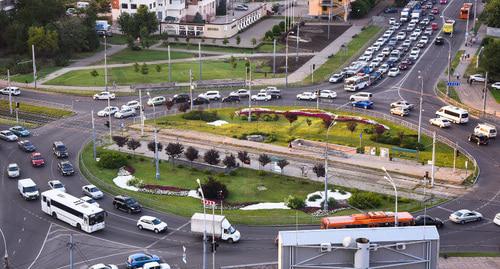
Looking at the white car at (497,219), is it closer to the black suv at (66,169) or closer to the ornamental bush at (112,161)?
the ornamental bush at (112,161)

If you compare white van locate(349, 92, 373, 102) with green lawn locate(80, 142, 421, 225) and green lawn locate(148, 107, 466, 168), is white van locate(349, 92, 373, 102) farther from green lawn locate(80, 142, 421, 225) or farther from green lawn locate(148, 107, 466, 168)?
green lawn locate(80, 142, 421, 225)

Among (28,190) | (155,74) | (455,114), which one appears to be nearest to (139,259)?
(28,190)

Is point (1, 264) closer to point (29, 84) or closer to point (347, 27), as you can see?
point (29, 84)

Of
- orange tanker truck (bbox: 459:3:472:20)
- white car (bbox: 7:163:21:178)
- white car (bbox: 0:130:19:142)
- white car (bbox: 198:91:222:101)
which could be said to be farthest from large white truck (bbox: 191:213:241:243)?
orange tanker truck (bbox: 459:3:472:20)

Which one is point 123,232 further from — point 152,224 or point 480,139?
point 480,139

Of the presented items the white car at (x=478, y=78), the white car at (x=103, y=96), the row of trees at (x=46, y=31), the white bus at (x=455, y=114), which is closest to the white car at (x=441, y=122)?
the white bus at (x=455, y=114)

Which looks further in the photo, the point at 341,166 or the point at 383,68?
the point at 383,68

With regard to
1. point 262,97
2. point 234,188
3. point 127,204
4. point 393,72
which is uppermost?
point 393,72
